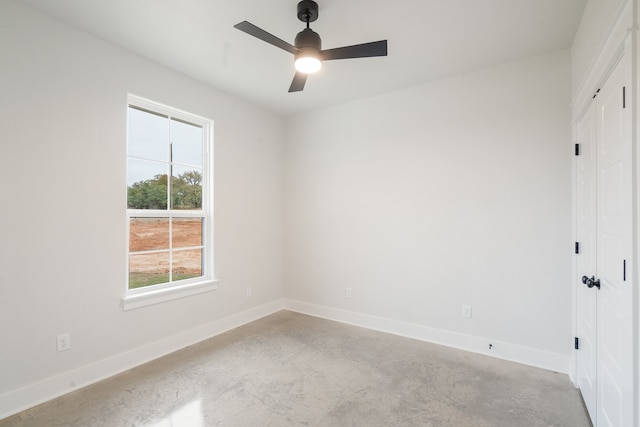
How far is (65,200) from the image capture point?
2379 millimetres

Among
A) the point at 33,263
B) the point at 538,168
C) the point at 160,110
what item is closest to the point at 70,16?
the point at 160,110

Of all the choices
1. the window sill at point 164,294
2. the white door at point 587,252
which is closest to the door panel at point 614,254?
the white door at point 587,252

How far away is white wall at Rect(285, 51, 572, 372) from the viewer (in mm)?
2748

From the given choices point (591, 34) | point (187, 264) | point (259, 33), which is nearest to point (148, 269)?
point (187, 264)

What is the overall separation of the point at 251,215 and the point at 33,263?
2.18 meters

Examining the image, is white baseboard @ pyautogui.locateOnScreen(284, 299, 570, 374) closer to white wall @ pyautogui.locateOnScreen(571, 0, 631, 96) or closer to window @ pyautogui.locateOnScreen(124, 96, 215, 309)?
window @ pyautogui.locateOnScreen(124, 96, 215, 309)

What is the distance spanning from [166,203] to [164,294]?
0.90 m

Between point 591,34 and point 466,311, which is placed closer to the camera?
point 591,34

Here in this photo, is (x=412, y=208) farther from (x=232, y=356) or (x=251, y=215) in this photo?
(x=232, y=356)

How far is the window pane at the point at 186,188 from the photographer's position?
3.24m

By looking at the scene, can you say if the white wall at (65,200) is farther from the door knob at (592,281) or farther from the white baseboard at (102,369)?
the door knob at (592,281)

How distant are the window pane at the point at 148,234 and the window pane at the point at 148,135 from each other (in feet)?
2.04

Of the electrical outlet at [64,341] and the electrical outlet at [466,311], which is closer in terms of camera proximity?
the electrical outlet at [64,341]

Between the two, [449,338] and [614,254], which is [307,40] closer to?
[614,254]
